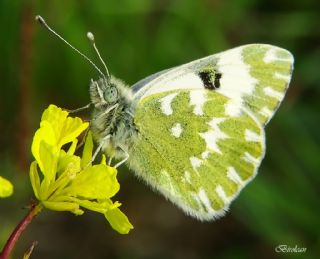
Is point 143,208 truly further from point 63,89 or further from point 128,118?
point 128,118

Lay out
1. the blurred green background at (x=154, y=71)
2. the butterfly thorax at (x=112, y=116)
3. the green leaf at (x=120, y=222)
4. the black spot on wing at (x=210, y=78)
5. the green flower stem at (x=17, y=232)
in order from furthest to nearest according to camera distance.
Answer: the blurred green background at (x=154, y=71)
the black spot on wing at (x=210, y=78)
the butterfly thorax at (x=112, y=116)
the green leaf at (x=120, y=222)
the green flower stem at (x=17, y=232)

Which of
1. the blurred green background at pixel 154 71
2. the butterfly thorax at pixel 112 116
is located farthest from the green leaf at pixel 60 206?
the blurred green background at pixel 154 71

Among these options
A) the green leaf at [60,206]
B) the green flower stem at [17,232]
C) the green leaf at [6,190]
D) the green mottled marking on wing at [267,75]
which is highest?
the green leaf at [6,190]

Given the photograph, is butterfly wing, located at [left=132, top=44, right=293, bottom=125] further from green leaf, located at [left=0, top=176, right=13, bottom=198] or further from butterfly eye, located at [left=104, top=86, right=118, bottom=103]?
green leaf, located at [left=0, top=176, right=13, bottom=198]

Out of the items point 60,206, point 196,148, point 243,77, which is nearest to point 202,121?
point 196,148

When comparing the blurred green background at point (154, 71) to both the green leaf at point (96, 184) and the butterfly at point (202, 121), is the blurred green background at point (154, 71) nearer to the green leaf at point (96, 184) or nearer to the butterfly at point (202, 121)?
the butterfly at point (202, 121)

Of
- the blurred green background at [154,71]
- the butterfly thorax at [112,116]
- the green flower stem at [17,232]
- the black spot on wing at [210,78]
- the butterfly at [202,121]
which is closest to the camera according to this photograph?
the green flower stem at [17,232]

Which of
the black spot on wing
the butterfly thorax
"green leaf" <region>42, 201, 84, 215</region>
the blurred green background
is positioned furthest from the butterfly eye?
the blurred green background
